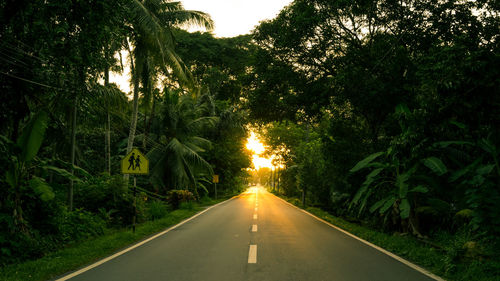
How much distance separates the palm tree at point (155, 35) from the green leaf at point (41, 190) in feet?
27.8

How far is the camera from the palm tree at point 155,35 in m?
14.5

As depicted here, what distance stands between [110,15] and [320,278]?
6979mm

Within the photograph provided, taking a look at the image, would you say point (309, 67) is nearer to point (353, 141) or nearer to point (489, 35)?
point (353, 141)

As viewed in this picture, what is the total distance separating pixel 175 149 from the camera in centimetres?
2320

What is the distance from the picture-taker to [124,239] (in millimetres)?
9367

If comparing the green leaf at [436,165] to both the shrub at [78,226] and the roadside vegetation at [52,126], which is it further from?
the shrub at [78,226]

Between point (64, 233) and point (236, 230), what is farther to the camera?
point (236, 230)

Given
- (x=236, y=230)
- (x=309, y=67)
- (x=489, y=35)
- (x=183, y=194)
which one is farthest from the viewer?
(x=183, y=194)

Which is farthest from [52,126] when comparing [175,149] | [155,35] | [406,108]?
[175,149]

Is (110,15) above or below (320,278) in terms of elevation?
above

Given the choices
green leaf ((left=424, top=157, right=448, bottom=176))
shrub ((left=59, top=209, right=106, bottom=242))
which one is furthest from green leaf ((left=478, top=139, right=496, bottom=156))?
shrub ((left=59, top=209, right=106, bottom=242))

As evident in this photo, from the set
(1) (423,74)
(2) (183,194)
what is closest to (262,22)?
(1) (423,74)

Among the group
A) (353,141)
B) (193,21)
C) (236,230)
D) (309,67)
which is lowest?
(236,230)

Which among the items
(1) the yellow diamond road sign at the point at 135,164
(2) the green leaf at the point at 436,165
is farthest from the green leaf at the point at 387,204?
(1) the yellow diamond road sign at the point at 135,164
